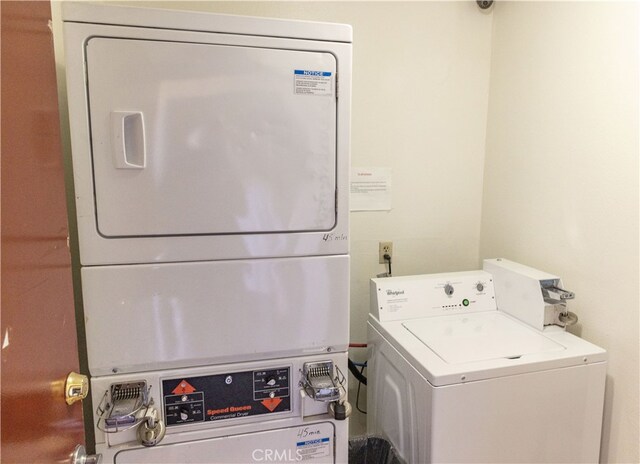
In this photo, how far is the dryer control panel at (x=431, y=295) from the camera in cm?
159

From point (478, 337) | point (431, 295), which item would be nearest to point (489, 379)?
point (478, 337)

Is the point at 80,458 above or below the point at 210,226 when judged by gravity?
below

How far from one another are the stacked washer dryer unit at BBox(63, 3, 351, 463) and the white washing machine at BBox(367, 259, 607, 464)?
0.29 metres

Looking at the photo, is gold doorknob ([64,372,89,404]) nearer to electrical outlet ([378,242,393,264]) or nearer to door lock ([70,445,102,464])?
door lock ([70,445,102,464])

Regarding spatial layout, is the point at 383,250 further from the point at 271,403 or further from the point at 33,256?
the point at 33,256

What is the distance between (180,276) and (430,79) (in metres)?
1.38

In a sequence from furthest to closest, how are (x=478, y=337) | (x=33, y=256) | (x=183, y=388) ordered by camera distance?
(x=478, y=337) → (x=183, y=388) → (x=33, y=256)

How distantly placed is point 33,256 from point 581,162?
161 cm

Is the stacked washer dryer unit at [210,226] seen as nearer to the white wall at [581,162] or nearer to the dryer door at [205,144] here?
the dryer door at [205,144]

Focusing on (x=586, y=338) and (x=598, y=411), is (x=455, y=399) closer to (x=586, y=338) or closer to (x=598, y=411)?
(x=598, y=411)

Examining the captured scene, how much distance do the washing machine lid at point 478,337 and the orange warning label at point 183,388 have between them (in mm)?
743

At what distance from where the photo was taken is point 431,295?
1637 mm

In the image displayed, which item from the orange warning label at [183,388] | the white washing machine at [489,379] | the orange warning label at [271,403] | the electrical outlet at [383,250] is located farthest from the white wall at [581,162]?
the orange warning label at [183,388]

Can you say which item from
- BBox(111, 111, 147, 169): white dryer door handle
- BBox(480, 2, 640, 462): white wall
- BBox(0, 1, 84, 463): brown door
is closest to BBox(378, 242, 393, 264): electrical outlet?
BBox(480, 2, 640, 462): white wall
